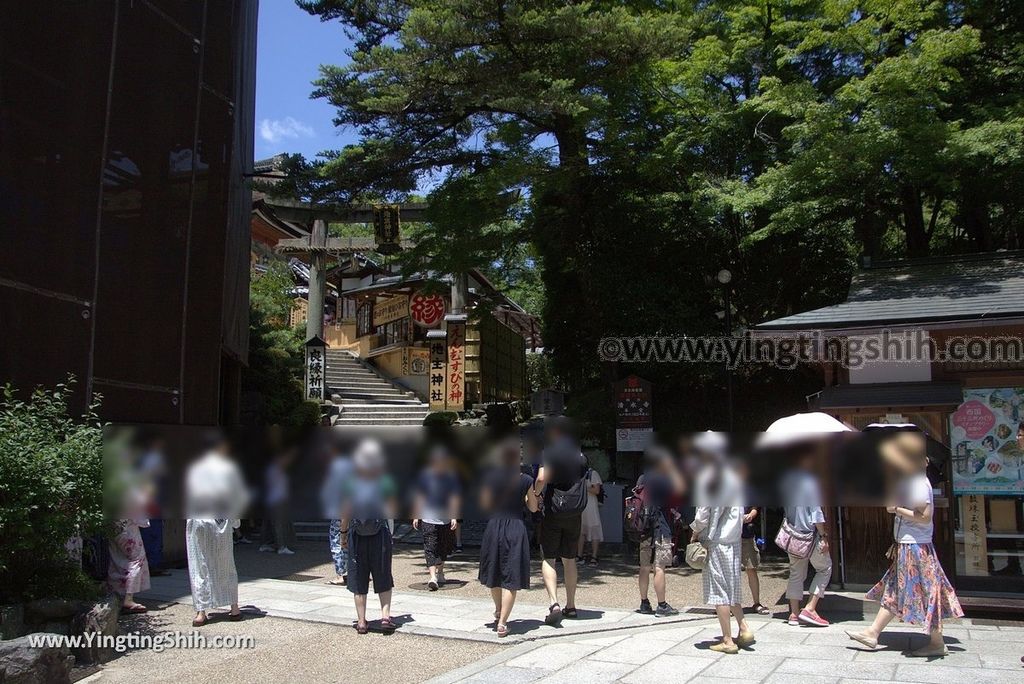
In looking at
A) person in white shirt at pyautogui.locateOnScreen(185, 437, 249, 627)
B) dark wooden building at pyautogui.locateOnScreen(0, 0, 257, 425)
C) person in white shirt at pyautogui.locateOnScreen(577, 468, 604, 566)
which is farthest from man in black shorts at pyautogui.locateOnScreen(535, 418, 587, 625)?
dark wooden building at pyautogui.locateOnScreen(0, 0, 257, 425)

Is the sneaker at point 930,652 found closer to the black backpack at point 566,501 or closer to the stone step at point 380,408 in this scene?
the black backpack at point 566,501

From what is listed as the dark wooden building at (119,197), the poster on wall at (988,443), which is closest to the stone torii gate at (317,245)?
the dark wooden building at (119,197)

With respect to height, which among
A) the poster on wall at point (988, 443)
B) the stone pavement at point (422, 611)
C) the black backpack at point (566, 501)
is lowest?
the stone pavement at point (422, 611)

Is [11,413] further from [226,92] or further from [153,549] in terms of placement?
[226,92]

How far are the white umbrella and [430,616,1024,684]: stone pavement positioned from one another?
1.80 m

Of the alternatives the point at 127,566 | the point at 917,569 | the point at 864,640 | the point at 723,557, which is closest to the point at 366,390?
the point at 127,566

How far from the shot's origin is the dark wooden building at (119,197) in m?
8.22

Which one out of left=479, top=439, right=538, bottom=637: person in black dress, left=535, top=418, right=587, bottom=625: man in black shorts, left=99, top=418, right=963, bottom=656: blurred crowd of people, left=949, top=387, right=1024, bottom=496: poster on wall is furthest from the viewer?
left=949, top=387, right=1024, bottom=496: poster on wall

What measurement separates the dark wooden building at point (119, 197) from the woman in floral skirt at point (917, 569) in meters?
8.36

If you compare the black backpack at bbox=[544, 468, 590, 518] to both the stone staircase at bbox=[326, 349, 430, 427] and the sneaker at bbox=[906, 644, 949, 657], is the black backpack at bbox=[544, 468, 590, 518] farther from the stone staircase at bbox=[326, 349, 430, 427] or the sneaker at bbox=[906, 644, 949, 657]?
the stone staircase at bbox=[326, 349, 430, 427]

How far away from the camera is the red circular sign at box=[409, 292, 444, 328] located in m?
22.6

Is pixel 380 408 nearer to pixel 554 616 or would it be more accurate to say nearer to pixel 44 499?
pixel 554 616

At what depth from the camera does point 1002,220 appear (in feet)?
47.3

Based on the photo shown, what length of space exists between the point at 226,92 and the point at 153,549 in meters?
6.95
